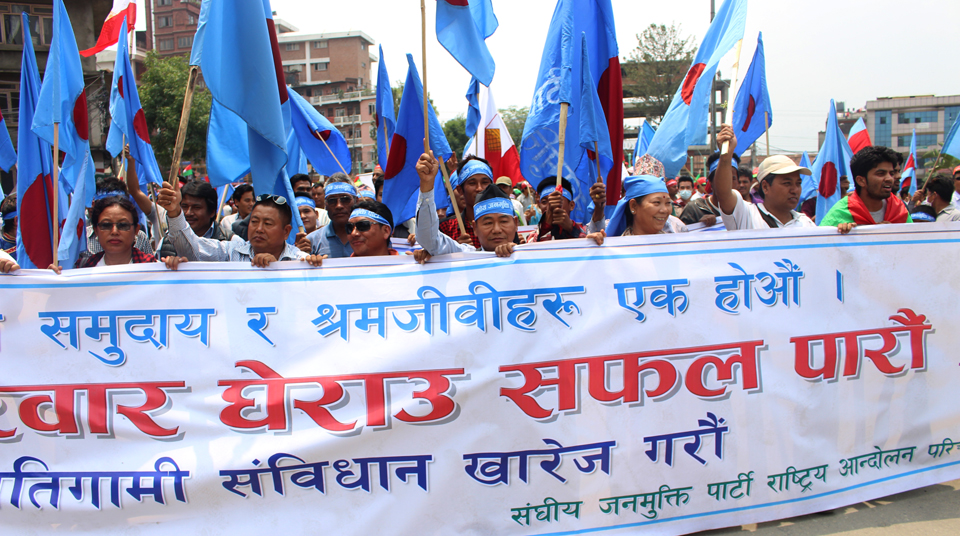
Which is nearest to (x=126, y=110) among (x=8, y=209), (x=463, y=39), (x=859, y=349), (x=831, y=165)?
(x=8, y=209)

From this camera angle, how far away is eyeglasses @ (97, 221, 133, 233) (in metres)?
2.99

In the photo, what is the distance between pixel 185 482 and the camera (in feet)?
8.43

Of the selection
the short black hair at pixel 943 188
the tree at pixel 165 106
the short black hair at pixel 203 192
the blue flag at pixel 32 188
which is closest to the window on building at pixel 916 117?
the tree at pixel 165 106

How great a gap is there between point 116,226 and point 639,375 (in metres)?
2.50

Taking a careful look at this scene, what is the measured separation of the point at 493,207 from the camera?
10.5 ft

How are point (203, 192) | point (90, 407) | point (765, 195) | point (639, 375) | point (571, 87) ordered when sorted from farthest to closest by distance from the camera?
point (203, 192), point (765, 195), point (571, 87), point (639, 375), point (90, 407)

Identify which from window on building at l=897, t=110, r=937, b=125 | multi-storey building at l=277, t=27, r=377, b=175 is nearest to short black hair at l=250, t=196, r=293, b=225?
multi-storey building at l=277, t=27, r=377, b=175

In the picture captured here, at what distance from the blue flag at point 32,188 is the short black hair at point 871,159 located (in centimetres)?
459

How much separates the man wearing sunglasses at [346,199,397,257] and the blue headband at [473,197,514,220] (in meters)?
0.48

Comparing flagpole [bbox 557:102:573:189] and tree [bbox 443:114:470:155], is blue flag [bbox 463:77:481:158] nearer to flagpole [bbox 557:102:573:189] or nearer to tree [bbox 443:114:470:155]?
flagpole [bbox 557:102:573:189]

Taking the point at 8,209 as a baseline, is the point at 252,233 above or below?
below

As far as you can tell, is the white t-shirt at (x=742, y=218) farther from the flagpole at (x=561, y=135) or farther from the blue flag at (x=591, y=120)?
the flagpole at (x=561, y=135)

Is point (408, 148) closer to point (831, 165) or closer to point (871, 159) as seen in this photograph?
point (871, 159)

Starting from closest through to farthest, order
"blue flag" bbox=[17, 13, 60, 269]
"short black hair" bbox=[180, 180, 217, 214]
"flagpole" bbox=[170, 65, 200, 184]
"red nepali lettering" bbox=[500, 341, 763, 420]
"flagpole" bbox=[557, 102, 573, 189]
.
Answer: "red nepali lettering" bbox=[500, 341, 763, 420] → "flagpole" bbox=[170, 65, 200, 184] → "flagpole" bbox=[557, 102, 573, 189] → "blue flag" bbox=[17, 13, 60, 269] → "short black hair" bbox=[180, 180, 217, 214]
